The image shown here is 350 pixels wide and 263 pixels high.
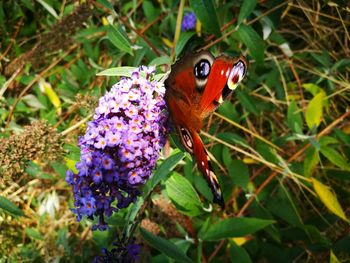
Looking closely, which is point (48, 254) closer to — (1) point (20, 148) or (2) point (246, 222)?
(1) point (20, 148)

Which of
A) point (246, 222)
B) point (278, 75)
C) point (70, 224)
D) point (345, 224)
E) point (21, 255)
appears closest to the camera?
point (246, 222)

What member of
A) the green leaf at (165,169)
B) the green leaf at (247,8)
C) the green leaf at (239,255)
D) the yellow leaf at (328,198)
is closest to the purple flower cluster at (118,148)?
the green leaf at (165,169)

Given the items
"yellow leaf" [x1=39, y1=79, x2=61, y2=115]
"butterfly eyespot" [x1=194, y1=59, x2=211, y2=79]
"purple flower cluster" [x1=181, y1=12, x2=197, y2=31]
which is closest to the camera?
"butterfly eyespot" [x1=194, y1=59, x2=211, y2=79]

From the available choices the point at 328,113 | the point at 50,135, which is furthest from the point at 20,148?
the point at 328,113

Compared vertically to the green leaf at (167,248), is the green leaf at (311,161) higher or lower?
lower

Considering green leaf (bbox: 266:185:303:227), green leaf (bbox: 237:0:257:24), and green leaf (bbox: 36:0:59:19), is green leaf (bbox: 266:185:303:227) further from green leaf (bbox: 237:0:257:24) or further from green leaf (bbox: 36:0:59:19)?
green leaf (bbox: 36:0:59:19)

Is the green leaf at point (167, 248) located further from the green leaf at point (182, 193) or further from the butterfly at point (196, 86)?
the butterfly at point (196, 86)

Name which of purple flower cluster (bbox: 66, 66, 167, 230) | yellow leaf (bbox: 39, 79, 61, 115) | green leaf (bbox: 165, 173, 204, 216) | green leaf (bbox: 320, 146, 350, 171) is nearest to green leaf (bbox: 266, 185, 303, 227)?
green leaf (bbox: 320, 146, 350, 171)
